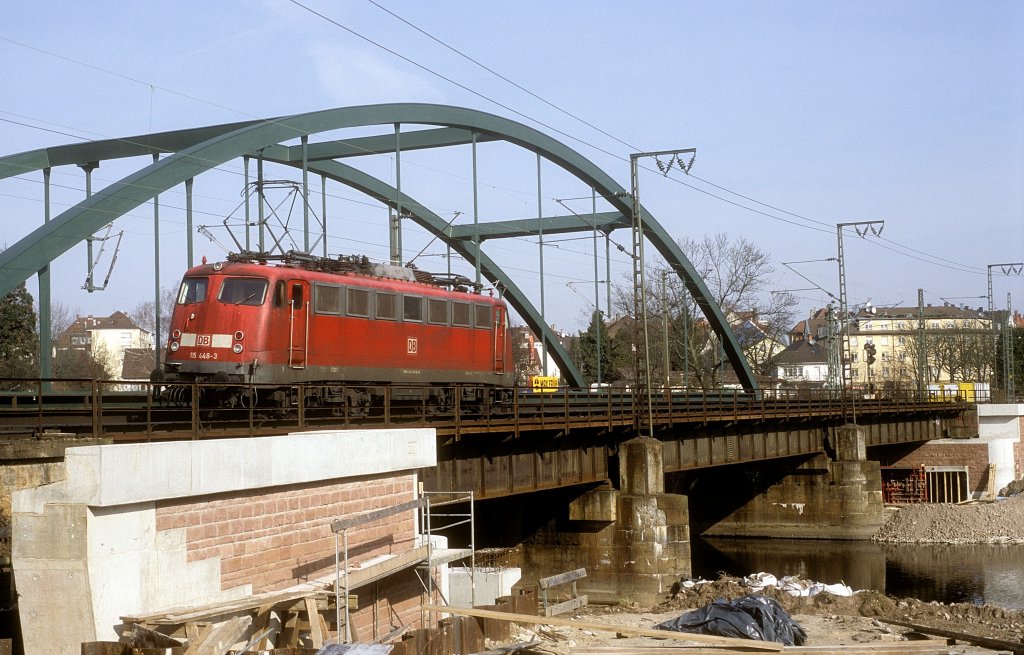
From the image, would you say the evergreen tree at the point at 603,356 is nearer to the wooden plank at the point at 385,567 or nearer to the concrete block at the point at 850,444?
the concrete block at the point at 850,444

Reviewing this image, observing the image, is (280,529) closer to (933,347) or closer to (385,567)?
(385,567)

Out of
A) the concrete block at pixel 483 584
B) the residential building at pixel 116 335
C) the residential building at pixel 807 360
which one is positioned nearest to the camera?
the concrete block at pixel 483 584

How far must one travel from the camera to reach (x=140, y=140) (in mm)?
36812

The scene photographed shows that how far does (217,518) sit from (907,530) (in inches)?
1703

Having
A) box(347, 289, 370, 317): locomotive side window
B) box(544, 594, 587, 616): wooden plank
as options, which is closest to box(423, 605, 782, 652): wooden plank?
box(544, 594, 587, 616): wooden plank

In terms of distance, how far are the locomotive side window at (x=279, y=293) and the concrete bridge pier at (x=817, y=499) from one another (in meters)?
33.6

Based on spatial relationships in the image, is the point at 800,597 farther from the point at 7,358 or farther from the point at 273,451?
the point at 7,358

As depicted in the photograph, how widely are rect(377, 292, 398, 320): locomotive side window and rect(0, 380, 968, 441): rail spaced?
1997 mm

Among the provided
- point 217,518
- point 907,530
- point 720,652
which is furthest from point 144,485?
point 907,530

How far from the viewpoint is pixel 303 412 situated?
20.3 metres

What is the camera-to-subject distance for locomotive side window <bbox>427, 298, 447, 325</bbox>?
101ft

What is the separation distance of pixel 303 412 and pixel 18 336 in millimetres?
45199

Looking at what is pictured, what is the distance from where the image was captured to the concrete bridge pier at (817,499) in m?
51.8

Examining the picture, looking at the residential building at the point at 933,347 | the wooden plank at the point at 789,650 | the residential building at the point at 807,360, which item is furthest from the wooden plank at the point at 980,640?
the residential building at the point at 807,360
